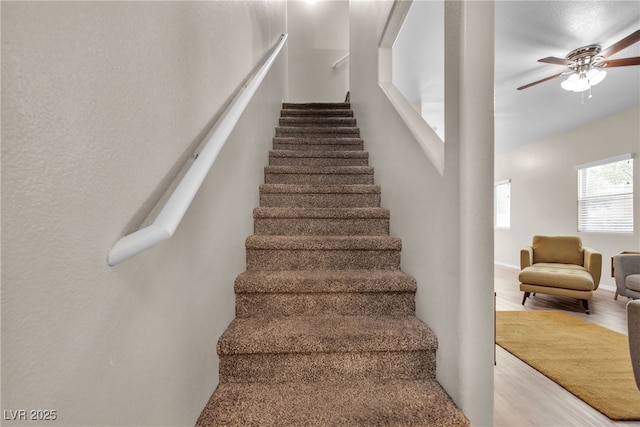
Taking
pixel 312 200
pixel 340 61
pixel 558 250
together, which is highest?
pixel 340 61

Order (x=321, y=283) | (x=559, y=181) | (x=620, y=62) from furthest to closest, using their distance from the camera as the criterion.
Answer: (x=559, y=181) → (x=620, y=62) → (x=321, y=283)

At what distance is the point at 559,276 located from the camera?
3.52 metres

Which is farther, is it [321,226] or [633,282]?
[633,282]

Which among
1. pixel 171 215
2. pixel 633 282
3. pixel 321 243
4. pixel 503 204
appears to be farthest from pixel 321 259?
pixel 503 204

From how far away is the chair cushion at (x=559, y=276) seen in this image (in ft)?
11.1

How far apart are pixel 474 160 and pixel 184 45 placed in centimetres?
105

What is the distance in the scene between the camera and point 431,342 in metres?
1.20

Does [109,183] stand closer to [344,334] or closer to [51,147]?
[51,147]

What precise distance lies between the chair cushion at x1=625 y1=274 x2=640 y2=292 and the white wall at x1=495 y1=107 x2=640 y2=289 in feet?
4.04

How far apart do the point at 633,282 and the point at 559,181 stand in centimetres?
275

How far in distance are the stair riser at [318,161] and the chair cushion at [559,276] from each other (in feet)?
9.31

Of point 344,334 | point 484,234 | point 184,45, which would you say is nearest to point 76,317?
point 184,45

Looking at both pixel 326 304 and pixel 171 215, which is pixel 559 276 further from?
pixel 171 215

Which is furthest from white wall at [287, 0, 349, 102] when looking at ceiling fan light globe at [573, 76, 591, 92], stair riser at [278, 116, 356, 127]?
ceiling fan light globe at [573, 76, 591, 92]
